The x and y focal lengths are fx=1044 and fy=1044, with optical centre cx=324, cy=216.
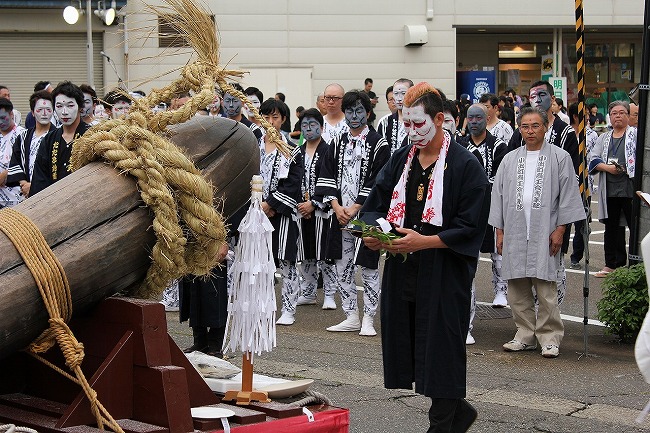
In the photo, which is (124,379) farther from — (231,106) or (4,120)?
(4,120)

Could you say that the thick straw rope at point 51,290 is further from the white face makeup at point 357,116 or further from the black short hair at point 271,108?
the black short hair at point 271,108

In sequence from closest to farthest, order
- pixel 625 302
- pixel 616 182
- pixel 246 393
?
1. pixel 246 393
2. pixel 625 302
3. pixel 616 182

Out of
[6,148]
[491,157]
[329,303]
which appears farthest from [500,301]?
[6,148]

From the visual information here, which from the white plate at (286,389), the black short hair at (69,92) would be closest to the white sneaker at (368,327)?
the black short hair at (69,92)

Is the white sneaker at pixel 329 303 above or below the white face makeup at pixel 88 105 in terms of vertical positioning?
below

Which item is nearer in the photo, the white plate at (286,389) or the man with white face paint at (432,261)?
the white plate at (286,389)

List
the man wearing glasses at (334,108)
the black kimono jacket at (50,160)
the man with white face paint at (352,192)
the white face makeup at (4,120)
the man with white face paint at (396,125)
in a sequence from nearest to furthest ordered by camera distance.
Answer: the black kimono jacket at (50,160), the man with white face paint at (352,192), the man with white face paint at (396,125), the man wearing glasses at (334,108), the white face makeup at (4,120)

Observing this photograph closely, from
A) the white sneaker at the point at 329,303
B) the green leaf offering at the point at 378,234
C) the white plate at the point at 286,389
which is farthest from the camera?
the white sneaker at the point at 329,303

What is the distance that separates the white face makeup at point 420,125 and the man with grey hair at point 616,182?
735 centimetres

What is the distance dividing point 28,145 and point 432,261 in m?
6.11

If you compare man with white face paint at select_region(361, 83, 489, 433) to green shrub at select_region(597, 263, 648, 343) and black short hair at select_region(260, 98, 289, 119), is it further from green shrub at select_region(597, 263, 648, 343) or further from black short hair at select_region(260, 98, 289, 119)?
black short hair at select_region(260, 98, 289, 119)

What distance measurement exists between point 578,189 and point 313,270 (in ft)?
11.0

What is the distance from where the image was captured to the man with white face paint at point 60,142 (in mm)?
8094

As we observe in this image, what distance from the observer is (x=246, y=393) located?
4.17m
